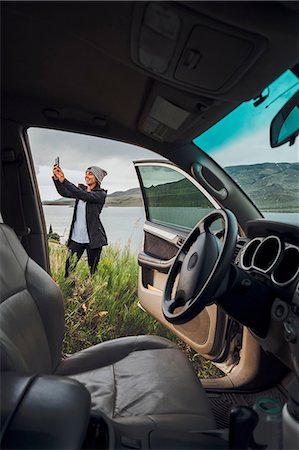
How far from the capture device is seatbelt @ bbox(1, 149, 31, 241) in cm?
167

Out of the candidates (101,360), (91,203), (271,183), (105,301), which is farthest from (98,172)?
(101,360)

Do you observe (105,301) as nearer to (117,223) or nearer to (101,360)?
(117,223)

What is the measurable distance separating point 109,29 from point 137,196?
1.22 m

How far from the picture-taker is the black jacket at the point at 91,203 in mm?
1988

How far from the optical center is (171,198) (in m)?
2.13

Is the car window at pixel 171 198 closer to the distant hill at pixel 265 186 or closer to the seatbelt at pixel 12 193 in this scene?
the distant hill at pixel 265 186

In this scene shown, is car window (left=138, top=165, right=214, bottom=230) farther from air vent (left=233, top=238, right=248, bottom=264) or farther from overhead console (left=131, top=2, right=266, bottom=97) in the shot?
overhead console (left=131, top=2, right=266, bottom=97)

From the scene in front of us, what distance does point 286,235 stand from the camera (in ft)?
3.76

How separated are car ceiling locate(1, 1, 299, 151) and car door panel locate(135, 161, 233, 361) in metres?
0.43

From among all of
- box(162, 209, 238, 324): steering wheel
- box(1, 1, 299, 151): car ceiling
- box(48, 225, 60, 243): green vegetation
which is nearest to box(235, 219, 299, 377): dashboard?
box(162, 209, 238, 324): steering wheel

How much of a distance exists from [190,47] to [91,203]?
123cm

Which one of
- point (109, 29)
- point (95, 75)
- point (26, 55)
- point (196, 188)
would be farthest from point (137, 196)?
point (109, 29)

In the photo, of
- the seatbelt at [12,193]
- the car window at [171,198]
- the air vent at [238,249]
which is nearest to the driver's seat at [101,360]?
the air vent at [238,249]

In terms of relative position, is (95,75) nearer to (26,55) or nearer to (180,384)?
(26,55)
